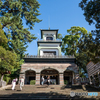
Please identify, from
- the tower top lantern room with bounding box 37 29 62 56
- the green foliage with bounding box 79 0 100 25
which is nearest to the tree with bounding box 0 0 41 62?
the tower top lantern room with bounding box 37 29 62 56

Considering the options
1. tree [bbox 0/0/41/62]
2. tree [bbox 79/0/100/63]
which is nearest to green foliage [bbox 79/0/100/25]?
tree [bbox 79/0/100/63]

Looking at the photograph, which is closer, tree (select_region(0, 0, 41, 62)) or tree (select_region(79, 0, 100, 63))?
tree (select_region(79, 0, 100, 63))

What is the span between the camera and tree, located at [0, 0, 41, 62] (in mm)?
15953

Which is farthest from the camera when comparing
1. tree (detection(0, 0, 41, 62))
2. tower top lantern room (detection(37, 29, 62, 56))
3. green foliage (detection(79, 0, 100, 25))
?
tower top lantern room (detection(37, 29, 62, 56))

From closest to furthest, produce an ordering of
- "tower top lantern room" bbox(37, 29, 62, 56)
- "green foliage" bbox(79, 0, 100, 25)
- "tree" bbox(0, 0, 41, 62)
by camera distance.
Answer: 1. "green foliage" bbox(79, 0, 100, 25)
2. "tree" bbox(0, 0, 41, 62)
3. "tower top lantern room" bbox(37, 29, 62, 56)

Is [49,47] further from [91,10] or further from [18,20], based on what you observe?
[91,10]

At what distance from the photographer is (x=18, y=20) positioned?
16.9m

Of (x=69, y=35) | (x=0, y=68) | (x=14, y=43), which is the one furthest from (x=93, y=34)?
A: (x=69, y=35)

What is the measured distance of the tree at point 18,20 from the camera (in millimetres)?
15953

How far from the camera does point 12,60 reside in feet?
41.0

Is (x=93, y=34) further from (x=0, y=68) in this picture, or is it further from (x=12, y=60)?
(x=0, y=68)

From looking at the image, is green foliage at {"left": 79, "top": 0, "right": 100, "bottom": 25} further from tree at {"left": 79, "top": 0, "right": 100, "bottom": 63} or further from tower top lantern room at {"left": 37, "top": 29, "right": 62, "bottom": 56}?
tower top lantern room at {"left": 37, "top": 29, "right": 62, "bottom": 56}

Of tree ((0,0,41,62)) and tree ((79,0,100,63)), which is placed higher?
tree ((0,0,41,62))

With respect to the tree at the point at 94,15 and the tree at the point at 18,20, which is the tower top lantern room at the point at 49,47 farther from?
the tree at the point at 94,15
